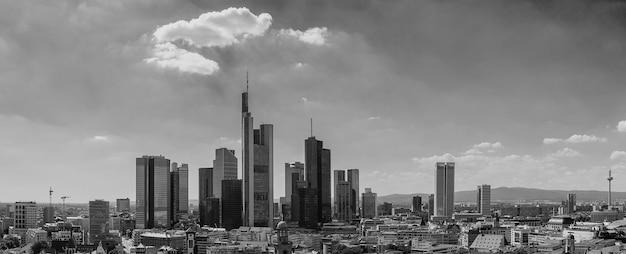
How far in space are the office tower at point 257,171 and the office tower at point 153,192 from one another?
11447 mm

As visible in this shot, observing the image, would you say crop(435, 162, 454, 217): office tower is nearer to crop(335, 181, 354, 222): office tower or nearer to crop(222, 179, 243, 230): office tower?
crop(335, 181, 354, 222): office tower

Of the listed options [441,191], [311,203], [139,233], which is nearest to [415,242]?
[139,233]

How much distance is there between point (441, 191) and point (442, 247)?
60337 millimetres

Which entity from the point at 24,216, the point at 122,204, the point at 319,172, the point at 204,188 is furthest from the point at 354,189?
the point at 24,216

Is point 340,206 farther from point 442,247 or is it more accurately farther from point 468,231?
point 442,247

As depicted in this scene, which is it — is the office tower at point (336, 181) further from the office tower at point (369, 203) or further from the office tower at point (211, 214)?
the office tower at point (211, 214)

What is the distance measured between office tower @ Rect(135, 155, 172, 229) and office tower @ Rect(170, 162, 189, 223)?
1833 millimetres

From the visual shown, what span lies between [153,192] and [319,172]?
2025 centimetres

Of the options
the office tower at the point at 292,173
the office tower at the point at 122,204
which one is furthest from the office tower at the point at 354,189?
the office tower at the point at 122,204

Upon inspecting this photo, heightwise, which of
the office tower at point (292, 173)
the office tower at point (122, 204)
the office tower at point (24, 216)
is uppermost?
the office tower at point (292, 173)

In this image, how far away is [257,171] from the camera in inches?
3041

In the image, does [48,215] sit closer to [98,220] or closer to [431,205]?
[98,220]

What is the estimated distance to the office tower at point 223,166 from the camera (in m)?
84.5

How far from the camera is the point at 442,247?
49500 millimetres
